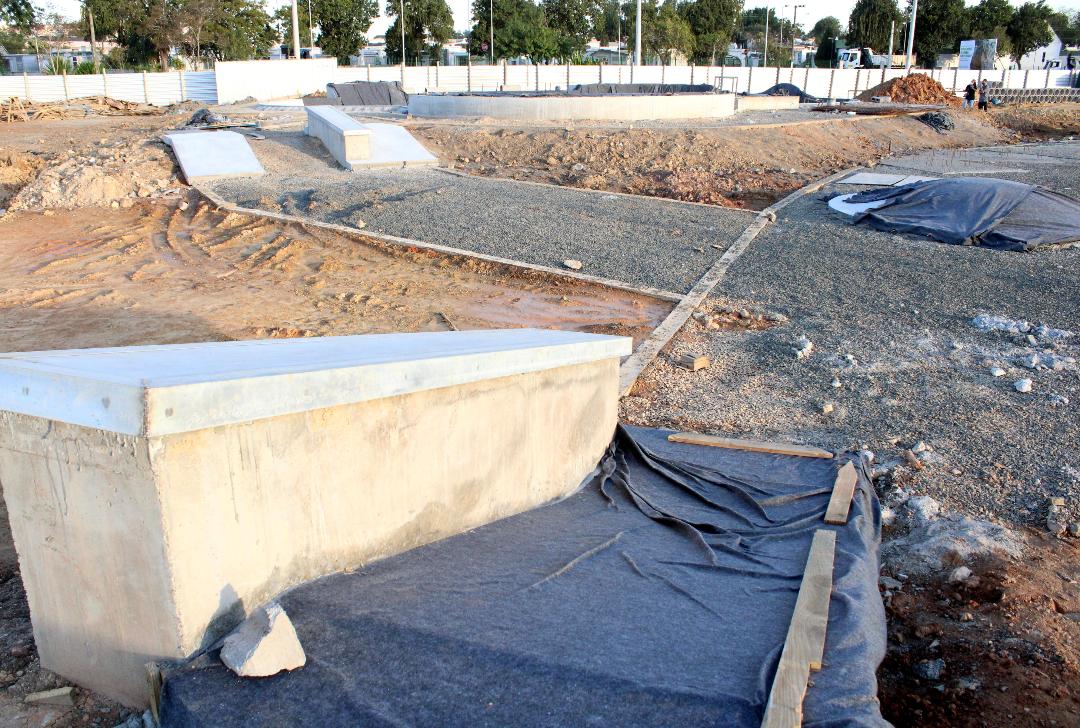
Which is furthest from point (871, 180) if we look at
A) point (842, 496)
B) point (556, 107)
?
point (842, 496)

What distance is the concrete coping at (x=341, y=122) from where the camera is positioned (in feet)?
57.1

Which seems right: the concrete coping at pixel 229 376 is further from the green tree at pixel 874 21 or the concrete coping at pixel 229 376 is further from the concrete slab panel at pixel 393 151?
the green tree at pixel 874 21

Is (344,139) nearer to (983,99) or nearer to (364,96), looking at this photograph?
(364,96)

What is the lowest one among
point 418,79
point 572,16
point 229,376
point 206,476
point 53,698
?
point 53,698

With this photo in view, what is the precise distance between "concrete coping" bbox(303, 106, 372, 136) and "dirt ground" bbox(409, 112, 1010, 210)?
6.96 ft

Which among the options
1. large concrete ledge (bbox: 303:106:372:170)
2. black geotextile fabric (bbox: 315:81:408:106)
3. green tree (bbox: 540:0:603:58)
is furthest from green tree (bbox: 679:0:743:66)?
large concrete ledge (bbox: 303:106:372:170)

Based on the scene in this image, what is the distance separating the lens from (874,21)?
260 ft

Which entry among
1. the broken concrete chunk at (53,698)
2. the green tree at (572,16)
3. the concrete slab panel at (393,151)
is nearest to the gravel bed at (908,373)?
the broken concrete chunk at (53,698)

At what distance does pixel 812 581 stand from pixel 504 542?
5.19 feet

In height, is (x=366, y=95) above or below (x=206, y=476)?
above

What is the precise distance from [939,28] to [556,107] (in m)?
65.8

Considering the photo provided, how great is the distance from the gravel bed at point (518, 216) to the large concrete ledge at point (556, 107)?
7518 mm

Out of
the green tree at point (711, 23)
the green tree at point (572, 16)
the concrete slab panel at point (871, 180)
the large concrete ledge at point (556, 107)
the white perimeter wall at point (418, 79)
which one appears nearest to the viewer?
the concrete slab panel at point (871, 180)

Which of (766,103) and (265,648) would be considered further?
(766,103)
